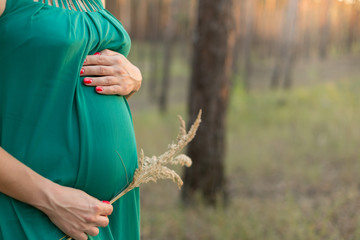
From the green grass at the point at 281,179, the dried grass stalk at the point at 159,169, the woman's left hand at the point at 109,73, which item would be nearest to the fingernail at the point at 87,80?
the woman's left hand at the point at 109,73

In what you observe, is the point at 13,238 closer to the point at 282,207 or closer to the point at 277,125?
the point at 282,207

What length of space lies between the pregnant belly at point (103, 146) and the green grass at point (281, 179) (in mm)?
3354

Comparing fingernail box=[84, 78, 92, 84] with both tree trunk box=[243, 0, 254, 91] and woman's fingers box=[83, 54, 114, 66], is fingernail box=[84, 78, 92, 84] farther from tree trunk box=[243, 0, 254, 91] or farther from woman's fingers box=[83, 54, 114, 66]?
tree trunk box=[243, 0, 254, 91]

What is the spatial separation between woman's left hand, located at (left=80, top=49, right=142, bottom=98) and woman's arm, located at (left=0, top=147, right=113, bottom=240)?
368mm

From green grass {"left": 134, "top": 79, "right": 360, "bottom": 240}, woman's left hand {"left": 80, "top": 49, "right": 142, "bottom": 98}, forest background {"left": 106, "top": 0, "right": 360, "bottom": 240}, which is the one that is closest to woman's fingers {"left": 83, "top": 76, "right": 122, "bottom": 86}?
woman's left hand {"left": 80, "top": 49, "right": 142, "bottom": 98}

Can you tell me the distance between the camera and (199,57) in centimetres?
566

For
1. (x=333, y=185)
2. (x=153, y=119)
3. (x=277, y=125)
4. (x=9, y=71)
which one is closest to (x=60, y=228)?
(x=9, y=71)

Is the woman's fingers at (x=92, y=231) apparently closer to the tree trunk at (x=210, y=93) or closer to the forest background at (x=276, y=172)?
the forest background at (x=276, y=172)

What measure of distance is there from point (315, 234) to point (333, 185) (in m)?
2.07

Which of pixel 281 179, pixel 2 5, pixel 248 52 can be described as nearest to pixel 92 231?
pixel 2 5

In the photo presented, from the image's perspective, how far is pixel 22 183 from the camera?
113 cm

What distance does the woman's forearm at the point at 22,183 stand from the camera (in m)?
1.11

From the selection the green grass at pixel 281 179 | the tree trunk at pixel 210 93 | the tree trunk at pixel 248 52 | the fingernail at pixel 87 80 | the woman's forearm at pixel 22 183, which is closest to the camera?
the woman's forearm at pixel 22 183

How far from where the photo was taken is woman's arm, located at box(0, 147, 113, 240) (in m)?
1.12
